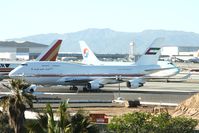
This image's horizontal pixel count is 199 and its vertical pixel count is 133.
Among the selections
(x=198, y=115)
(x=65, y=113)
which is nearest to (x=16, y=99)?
(x=65, y=113)

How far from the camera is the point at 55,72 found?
89750mm

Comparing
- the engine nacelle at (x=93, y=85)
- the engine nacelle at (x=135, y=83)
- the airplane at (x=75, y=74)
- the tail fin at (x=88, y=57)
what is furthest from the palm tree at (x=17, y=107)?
the tail fin at (x=88, y=57)

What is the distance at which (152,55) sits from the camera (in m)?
106

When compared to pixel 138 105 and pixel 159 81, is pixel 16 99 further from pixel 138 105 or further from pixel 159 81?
pixel 159 81

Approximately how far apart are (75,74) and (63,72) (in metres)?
2.09

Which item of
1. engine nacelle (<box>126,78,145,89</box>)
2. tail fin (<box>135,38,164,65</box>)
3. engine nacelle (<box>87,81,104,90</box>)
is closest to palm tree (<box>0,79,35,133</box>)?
engine nacelle (<box>87,81,104,90</box>)

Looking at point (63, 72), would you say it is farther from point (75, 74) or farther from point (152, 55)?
point (152, 55)

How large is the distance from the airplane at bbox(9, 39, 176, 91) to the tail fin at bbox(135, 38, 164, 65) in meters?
8.06

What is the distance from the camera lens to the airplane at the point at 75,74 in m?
89.1

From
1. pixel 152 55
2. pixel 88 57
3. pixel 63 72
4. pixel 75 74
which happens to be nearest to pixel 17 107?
pixel 63 72

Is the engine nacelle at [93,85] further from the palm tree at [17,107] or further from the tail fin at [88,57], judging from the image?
the palm tree at [17,107]

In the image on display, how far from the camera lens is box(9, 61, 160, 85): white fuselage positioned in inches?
3504

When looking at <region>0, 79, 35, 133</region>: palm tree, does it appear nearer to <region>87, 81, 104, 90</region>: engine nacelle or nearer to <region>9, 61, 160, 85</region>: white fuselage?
<region>9, 61, 160, 85</region>: white fuselage

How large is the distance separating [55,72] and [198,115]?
3975cm
